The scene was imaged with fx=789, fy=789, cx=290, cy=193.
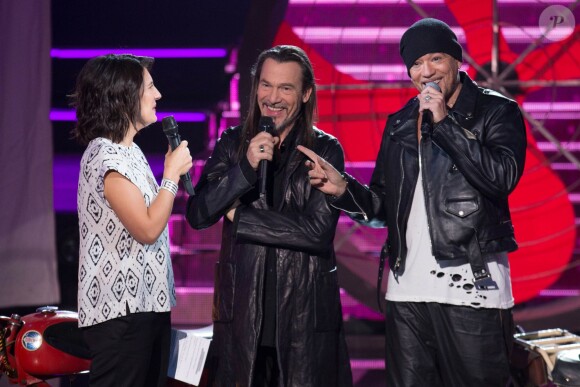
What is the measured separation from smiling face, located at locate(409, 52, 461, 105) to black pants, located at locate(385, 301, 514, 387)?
62 centimetres

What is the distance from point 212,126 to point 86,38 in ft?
2.70

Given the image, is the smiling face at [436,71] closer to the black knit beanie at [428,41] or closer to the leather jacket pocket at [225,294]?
the black knit beanie at [428,41]

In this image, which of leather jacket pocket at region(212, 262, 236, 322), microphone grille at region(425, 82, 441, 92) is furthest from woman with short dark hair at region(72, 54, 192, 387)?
microphone grille at region(425, 82, 441, 92)

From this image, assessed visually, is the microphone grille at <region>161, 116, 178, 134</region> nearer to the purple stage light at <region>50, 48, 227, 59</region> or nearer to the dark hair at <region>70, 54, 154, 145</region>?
the dark hair at <region>70, 54, 154, 145</region>

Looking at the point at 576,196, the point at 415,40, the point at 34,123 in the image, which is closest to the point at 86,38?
the point at 34,123

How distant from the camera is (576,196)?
13.7 feet

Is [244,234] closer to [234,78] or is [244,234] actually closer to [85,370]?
[85,370]

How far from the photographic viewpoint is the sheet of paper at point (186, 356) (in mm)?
2383

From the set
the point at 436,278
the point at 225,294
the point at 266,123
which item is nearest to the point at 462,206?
the point at 436,278

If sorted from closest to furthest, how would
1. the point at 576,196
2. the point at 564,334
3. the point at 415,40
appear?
the point at 415,40
the point at 564,334
the point at 576,196

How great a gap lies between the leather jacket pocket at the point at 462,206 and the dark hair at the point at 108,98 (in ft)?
2.95

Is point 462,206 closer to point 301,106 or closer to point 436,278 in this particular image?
point 436,278

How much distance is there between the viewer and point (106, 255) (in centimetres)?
208

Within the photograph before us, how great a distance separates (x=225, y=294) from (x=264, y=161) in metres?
0.42
